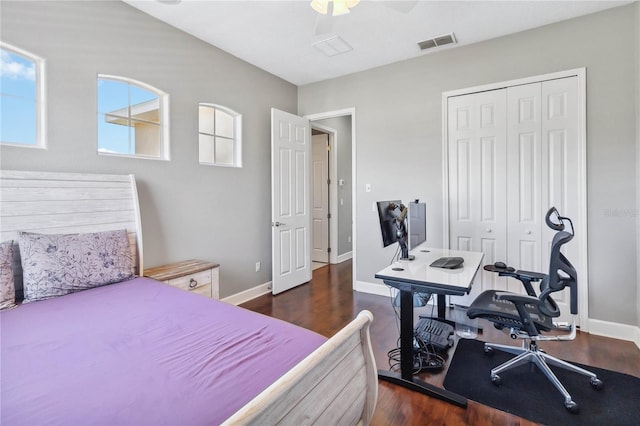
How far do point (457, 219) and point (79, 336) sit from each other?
3387 millimetres

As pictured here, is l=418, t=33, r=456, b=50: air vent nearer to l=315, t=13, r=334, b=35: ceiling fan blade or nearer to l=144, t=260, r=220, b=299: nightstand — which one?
l=315, t=13, r=334, b=35: ceiling fan blade

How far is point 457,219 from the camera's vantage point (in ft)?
11.4

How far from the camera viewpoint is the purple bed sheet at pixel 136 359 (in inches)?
35.8

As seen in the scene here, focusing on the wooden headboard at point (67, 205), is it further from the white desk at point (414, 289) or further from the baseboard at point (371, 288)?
the baseboard at point (371, 288)

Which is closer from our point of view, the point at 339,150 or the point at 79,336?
the point at 79,336

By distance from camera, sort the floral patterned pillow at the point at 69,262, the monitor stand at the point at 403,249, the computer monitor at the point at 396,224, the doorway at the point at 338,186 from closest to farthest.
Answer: the floral patterned pillow at the point at 69,262
the computer monitor at the point at 396,224
the monitor stand at the point at 403,249
the doorway at the point at 338,186

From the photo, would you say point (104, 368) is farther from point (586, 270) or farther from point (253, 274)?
point (586, 270)

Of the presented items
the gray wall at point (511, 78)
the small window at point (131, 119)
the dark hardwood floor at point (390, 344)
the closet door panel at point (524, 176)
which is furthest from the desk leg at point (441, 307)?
the small window at point (131, 119)

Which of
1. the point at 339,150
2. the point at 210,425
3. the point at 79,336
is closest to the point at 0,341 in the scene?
the point at 79,336

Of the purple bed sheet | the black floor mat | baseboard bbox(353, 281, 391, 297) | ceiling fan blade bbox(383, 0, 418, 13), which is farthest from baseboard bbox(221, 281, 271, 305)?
ceiling fan blade bbox(383, 0, 418, 13)

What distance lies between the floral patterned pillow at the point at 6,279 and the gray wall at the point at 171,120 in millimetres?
593

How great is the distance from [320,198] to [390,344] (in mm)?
3508

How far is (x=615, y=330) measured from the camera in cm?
277

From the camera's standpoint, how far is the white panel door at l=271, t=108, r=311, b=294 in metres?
3.97
